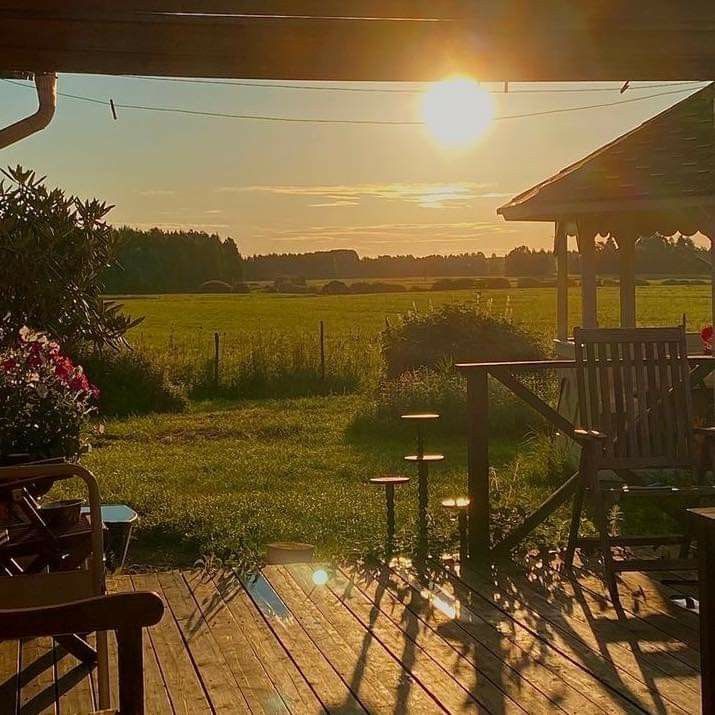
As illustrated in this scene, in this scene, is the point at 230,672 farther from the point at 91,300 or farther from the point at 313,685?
the point at 91,300

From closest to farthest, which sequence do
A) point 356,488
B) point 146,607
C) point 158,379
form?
point 146,607
point 356,488
point 158,379

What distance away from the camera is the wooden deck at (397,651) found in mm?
3475

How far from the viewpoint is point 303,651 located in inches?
156

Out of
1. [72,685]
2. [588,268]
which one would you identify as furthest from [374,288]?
[72,685]

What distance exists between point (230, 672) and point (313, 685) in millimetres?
325

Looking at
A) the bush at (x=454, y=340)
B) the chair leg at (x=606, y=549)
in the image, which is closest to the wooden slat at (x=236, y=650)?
the chair leg at (x=606, y=549)

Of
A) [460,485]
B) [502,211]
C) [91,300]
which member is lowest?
[460,485]

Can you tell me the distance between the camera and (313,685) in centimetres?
361

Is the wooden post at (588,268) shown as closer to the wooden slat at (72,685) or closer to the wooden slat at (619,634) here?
the wooden slat at (619,634)

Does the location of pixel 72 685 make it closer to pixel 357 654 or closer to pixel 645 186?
pixel 357 654

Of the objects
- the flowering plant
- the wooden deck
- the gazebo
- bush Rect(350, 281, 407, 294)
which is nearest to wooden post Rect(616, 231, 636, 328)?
the gazebo

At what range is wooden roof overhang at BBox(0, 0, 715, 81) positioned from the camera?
9.02 feet

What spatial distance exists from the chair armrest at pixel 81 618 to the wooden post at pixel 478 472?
346cm

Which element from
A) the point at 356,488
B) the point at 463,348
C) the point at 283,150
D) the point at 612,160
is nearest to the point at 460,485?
the point at 356,488
